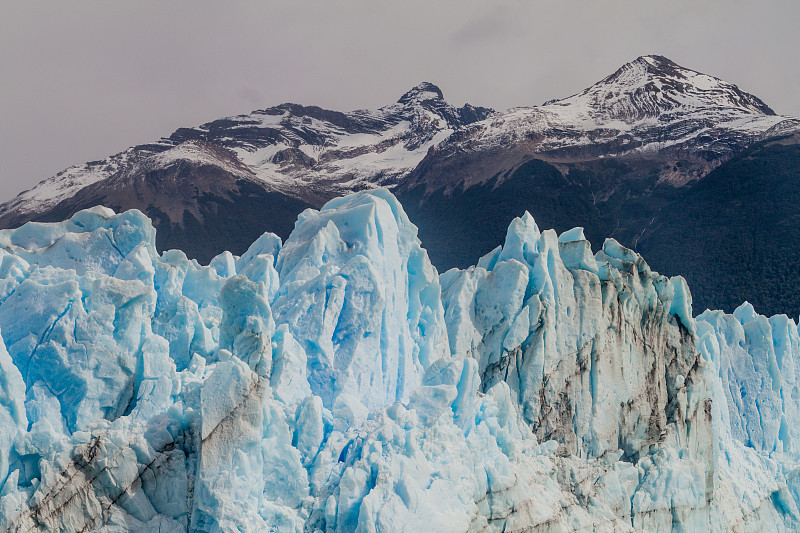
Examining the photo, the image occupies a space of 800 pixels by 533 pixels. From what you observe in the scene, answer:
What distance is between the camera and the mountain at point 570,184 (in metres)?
80.6

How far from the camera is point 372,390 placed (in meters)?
26.4

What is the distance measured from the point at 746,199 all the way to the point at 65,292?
74.5 meters

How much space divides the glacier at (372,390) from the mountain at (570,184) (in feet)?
126

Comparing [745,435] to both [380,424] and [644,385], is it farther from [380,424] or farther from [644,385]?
[380,424]

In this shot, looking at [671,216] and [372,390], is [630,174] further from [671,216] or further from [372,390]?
[372,390]

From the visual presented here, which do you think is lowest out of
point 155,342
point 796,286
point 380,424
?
point 796,286

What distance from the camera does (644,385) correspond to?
31.2 m

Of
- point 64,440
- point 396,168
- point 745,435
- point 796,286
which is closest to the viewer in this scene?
point 64,440

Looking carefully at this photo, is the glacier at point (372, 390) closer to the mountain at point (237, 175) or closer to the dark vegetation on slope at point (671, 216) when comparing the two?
the dark vegetation on slope at point (671, 216)

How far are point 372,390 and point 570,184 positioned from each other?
8158cm

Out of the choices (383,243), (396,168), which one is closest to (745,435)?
(383,243)

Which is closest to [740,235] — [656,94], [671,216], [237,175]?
[671,216]

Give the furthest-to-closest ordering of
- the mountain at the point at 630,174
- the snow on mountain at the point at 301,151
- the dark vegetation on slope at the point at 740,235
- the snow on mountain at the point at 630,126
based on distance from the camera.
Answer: the snow on mountain at the point at 301,151, the snow on mountain at the point at 630,126, the mountain at the point at 630,174, the dark vegetation on slope at the point at 740,235

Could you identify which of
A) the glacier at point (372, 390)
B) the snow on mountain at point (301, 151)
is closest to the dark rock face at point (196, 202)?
the snow on mountain at point (301, 151)
